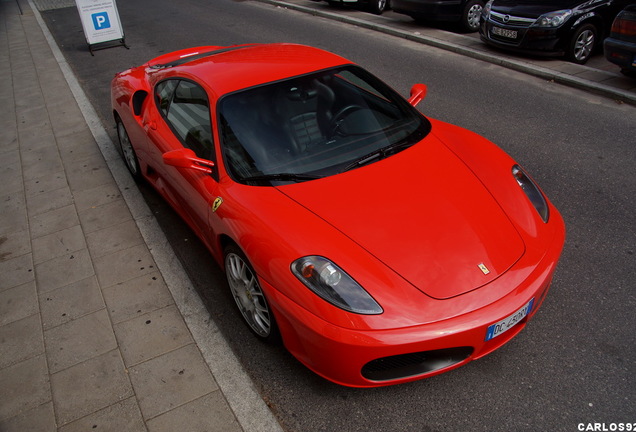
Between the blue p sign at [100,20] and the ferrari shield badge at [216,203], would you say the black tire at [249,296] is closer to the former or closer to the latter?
the ferrari shield badge at [216,203]

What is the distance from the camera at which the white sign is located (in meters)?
11.3

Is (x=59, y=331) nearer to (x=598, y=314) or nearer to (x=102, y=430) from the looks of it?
(x=102, y=430)

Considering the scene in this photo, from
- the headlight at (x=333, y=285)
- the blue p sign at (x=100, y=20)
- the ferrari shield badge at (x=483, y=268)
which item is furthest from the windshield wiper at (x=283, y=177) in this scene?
the blue p sign at (x=100, y=20)

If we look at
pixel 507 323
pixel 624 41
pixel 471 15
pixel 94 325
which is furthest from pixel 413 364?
pixel 471 15

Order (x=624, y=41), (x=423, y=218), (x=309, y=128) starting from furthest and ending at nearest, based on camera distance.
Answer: (x=624, y=41), (x=309, y=128), (x=423, y=218)

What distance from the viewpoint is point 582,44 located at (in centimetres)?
850

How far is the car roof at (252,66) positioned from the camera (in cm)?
375

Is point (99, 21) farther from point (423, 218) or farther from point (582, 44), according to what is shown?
point (423, 218)

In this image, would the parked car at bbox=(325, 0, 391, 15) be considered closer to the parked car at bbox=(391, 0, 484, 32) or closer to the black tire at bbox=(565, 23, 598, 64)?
the parked car at bbox=(391, 0, 484, 32)

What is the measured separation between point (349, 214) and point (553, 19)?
23.1 feet

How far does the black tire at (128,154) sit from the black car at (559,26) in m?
6.48

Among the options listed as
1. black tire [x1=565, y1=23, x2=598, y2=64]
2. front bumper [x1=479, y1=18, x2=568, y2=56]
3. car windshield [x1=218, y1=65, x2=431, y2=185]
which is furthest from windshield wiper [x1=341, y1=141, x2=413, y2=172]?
black tire [x1=565, y1=23, x2=598, y2=64]

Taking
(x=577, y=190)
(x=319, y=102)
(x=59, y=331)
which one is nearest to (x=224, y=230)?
(x=319, y=102)

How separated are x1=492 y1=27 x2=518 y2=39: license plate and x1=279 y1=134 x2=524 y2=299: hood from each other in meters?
6.32
